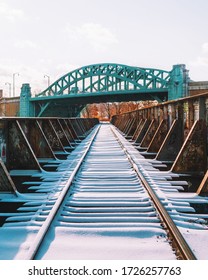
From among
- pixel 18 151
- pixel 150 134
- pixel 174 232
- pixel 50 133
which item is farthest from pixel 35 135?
pixel 174 232

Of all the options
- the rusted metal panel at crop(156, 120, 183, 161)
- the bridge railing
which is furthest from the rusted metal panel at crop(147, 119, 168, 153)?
the rusted metal panel at crop(156, 120, 183, 161)

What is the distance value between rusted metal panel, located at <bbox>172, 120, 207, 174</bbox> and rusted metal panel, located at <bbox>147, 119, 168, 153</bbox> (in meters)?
3.50

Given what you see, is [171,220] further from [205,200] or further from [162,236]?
[205,200]

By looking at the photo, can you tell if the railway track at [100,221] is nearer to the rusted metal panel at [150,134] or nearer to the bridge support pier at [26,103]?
the rusted metal panel at [150,134]

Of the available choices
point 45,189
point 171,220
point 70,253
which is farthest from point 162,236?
point 45,189

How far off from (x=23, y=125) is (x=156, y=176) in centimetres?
342

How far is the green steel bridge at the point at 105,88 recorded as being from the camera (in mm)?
84312

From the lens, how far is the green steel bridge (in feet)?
277

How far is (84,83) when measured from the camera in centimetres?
11325

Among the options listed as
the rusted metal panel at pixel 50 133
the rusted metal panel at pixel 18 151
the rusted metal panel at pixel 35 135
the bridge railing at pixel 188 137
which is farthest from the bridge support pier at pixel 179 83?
the rusted metal panel at pixel 18 151

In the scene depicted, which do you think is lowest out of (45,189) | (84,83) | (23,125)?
(45,189)

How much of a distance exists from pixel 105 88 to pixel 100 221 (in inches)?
3982

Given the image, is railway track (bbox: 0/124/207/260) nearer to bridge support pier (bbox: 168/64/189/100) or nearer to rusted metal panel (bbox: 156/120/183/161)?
rusted metal panel (bbox: 156/120/183/161)

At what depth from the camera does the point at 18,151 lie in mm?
8203
